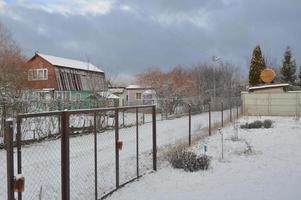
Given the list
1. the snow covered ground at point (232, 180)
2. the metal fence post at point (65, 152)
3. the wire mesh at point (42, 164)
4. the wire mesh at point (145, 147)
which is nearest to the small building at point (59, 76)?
the wire mesh at point (145, 147)

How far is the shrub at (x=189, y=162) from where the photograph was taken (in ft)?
35.9

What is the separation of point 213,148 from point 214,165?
12.2ft

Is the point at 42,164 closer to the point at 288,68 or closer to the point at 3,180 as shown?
the point at 3,180

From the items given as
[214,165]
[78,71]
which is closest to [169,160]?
[214,165]

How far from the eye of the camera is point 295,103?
132 feet

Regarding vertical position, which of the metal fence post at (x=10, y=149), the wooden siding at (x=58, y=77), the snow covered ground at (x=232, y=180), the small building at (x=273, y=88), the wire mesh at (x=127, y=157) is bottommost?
the snow covered ground at (x=232, y=180)

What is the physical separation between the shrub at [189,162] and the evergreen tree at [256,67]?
44781 mm

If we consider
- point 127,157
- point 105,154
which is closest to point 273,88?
point 127,157

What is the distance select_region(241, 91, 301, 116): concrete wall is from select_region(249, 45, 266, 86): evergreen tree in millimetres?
13029

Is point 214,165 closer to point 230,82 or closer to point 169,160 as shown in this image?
point 169,160

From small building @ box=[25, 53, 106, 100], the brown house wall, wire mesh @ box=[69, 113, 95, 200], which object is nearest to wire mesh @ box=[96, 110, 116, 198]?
wire mesh @ box=[69, 113, 95, 200]

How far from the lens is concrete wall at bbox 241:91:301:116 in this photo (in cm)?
4034

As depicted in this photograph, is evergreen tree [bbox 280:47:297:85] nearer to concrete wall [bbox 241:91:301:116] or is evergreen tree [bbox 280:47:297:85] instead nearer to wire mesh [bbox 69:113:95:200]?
concrete wall [bbox 241:91:301:116]

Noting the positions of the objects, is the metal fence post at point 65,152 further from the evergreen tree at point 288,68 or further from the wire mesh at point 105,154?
the evergreen tree at point 288,68
